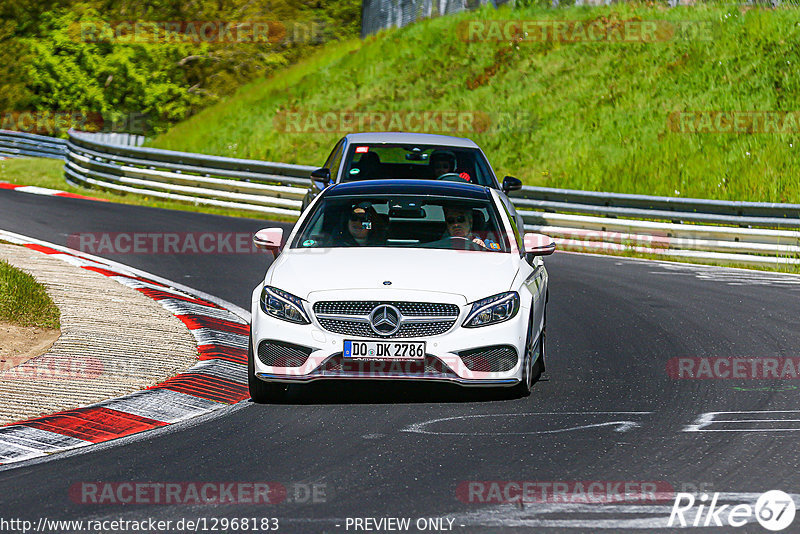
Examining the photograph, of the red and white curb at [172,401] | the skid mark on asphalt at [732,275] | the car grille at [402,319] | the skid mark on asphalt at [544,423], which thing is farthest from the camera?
the skid mark on asphalt at [732,275]

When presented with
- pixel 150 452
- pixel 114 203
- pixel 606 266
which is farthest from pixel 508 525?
pixel 114 203

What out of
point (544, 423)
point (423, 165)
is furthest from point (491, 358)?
point (423, 165)

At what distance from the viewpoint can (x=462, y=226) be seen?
368 inches

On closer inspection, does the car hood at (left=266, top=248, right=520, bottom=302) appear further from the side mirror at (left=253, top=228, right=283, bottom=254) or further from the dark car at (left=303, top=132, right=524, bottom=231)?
the dark car at (left=303, top=132, right=524, bottom=231)

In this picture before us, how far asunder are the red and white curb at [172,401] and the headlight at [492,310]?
176cm

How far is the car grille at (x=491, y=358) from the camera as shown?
8016mm

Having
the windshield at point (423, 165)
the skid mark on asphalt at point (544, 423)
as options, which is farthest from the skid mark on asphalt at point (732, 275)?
the skid mark on asphalt at point (544, 423)

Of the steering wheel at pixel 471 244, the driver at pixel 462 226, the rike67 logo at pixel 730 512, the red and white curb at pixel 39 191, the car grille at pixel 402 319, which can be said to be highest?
the driver at pixel 462 226

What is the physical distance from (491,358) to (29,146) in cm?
3506

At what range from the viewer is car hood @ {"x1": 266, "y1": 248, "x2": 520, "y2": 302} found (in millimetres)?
8102

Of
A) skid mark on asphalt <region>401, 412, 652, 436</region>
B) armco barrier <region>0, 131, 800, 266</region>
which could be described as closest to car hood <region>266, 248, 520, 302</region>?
skid mark on asphalt <region>401, 412, 652, 436</region>

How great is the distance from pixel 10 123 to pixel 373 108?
86.9 ft

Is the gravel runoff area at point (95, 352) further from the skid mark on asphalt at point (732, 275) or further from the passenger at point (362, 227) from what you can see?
the skid mark on asphalt at point (732, 275)

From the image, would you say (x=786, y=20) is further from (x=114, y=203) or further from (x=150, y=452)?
(x=150, y=452)
